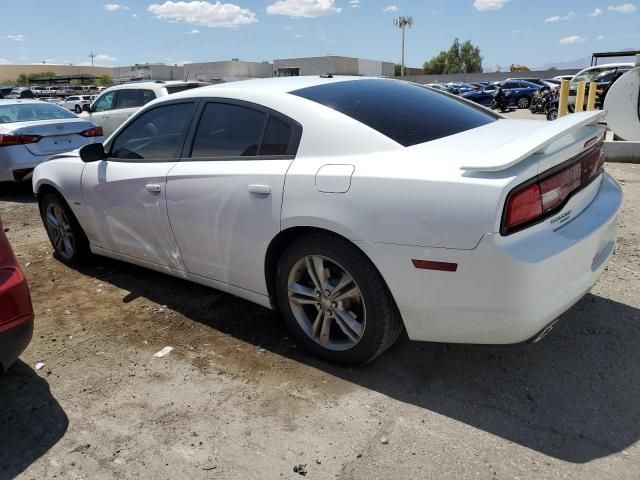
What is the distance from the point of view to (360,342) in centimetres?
285

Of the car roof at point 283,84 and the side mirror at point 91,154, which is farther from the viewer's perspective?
the side mirror at point 91,154

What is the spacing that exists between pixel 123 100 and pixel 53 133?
322cm

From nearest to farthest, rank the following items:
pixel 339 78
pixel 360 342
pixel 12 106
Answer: pixel 360 342 < pixel 339 78 < pixel 12 106

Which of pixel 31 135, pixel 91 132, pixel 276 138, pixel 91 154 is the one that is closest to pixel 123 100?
pixel 91 132

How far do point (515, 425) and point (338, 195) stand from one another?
4.59 feet

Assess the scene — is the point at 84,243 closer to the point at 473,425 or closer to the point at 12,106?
the point at 473,425

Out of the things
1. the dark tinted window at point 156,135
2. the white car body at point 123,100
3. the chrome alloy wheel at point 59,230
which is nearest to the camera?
the dark tinted window at point 156,135

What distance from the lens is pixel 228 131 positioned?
335 centimetres

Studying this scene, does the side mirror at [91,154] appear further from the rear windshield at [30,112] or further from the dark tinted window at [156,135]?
the rear windshield at [30,112]

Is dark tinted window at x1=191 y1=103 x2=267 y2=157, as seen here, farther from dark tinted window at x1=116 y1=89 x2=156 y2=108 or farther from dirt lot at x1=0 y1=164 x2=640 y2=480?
dark tinted window at x1=116 y1=89 x2=156 y2=108

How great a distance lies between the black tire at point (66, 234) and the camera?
4.71 meters

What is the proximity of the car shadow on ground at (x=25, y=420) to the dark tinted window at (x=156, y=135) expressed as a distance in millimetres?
1675

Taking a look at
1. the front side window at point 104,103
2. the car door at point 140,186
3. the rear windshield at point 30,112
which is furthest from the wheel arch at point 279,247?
the front side window at point 104,103

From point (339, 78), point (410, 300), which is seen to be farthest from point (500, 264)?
point (339, 78)
